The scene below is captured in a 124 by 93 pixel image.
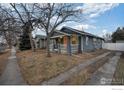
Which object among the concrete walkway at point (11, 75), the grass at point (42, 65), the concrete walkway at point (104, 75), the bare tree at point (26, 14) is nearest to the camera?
the concrete walkway at point (104, 75)

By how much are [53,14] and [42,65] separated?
1729 mm

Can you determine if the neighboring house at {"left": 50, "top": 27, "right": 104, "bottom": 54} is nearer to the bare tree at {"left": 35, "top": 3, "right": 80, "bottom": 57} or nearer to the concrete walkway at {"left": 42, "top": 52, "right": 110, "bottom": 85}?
the bare tree at {"left": 35, "top": 3, "right": 80, "bottom": 57}

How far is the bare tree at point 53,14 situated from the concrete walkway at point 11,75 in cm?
116

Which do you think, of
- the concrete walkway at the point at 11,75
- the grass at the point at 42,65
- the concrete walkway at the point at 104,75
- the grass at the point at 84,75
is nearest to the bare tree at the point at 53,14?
the grass at the point at 42,65

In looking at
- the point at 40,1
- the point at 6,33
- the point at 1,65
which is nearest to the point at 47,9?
the point at 40,1

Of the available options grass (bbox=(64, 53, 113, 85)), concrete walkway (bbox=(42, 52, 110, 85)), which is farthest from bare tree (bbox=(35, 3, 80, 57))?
grass (bbox=(64, 53, 113, 85))

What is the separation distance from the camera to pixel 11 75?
4.57m

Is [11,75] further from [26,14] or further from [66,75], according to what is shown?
[26,14]

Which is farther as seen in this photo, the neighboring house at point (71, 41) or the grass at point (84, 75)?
the neighboring house at point (71, 41)

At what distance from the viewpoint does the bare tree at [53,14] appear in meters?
4.79

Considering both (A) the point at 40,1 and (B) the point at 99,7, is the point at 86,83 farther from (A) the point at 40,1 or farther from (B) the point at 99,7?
(A) the point at 40,1

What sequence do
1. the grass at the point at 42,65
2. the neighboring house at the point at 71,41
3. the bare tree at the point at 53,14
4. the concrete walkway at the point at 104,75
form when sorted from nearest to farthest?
1. the concrete walkway at the point at 104,75
2. the grass at the point at 42,65
3. the bare tree at the point at 53,14
4. the neighboring house at the point at 71,41

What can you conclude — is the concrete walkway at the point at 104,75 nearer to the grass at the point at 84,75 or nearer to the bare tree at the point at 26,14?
the grass at the point at 84,75

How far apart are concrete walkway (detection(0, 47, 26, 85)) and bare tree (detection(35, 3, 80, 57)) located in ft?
3.80
